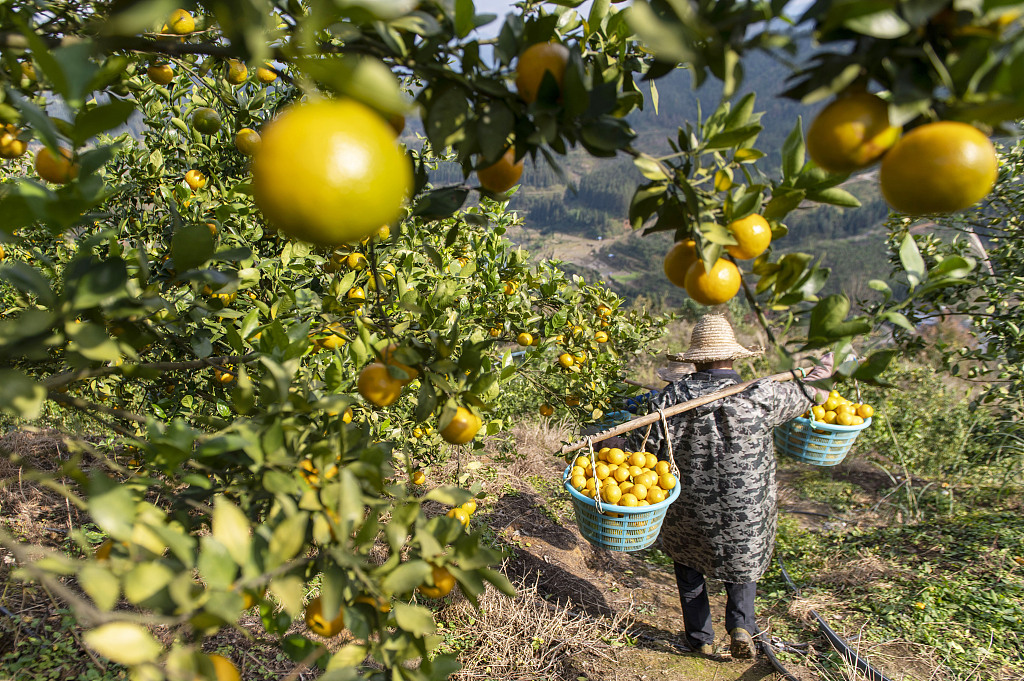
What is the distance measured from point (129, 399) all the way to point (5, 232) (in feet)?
6.58

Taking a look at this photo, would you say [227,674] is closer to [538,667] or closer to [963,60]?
[963,60]

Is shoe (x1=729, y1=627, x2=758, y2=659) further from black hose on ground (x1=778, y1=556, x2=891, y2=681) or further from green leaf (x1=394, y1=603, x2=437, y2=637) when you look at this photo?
green leaf (x1=394, y1=603, x2=437, y2=637)

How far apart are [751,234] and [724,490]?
2.01m

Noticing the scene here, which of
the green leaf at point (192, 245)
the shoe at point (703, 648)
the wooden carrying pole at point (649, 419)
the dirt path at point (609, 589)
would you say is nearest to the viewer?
the green leaf at point (192, 245)

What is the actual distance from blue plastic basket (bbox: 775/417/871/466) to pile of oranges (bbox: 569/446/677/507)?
101cm

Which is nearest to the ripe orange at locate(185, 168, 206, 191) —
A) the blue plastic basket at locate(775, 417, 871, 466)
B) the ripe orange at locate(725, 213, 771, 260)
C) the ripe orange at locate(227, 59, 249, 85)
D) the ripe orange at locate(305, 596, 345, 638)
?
the ripe orange at locate(227, 59, 249, 85)

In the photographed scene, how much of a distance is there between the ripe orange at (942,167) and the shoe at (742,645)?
267 centimetres

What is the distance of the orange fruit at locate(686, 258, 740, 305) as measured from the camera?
76cm

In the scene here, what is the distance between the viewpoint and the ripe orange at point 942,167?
0.49 m

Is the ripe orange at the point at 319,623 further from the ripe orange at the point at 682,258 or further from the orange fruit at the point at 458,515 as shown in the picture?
the ripe orange at the point at 682,258

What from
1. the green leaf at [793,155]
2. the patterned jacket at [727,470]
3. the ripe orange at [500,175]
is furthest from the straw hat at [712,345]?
the ripe orange at [500,175]

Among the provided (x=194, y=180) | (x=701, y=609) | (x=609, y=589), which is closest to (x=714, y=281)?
(x=194, y=180)

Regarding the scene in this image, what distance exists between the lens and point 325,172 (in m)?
0.45

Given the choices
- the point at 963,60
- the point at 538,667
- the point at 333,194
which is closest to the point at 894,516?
the point at 538,667
